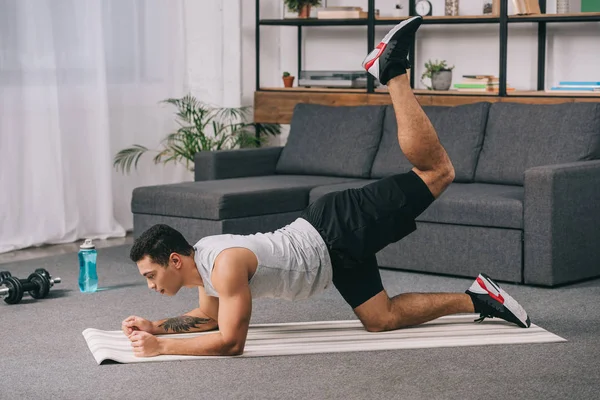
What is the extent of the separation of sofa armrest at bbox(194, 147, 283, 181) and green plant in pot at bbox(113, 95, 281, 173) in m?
0.61

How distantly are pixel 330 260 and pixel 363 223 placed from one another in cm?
18

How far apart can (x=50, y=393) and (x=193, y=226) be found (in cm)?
211

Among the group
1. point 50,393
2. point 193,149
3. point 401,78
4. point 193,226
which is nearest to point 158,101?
point 193,149

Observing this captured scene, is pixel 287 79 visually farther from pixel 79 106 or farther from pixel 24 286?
pixel 24 286

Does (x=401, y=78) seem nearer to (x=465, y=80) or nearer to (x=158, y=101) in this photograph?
(x=465, y=80)

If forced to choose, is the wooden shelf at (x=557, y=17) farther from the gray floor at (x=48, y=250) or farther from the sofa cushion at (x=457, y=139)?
the gray floor at (x=48, y=250)

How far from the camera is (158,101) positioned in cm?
693

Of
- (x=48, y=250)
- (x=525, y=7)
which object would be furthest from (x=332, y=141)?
(x=48, y=250)

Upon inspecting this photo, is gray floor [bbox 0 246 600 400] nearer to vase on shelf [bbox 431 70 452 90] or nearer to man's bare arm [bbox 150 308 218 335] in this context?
man's bare arm [bbox 150 308 218 335]

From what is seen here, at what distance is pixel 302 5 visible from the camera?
6773mm

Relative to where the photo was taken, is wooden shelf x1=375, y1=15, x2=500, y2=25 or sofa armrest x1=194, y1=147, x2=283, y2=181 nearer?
sofa armrest x1=194, y1=147, x2=283, y2=181

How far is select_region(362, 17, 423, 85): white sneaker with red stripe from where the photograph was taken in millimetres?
3701

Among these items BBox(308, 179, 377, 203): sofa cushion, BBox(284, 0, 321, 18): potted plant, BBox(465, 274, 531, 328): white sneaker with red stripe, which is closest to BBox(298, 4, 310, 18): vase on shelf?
BBox(284, 0, 321, 18): potted plant

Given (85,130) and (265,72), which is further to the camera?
(265,72)
